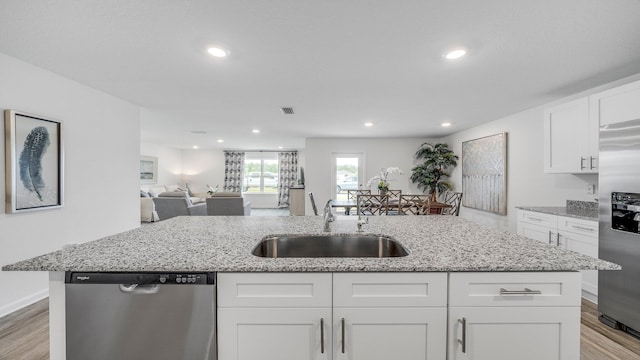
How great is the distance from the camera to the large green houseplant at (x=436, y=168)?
6.16 meters

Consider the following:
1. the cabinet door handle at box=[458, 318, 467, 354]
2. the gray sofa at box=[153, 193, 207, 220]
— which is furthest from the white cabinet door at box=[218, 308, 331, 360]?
the gray sofa at box=[153, 193, 207, 220]

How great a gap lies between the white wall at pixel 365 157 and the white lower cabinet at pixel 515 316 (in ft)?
19.1

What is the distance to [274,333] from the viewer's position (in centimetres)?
114

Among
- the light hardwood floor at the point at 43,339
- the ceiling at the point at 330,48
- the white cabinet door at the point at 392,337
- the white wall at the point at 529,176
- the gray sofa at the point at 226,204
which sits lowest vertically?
the light hardwood floor at the point at 43,339

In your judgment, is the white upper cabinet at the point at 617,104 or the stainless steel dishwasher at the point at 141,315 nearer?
the stainless steel dishwasher at the point at 141,315

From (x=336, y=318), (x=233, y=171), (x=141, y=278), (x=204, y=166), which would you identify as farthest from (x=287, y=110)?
(x=204, y=166)

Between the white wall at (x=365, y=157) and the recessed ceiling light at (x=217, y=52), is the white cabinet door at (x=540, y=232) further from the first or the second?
the recessed ceiling light at (x=217, y=52)

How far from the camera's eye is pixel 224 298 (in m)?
1.14

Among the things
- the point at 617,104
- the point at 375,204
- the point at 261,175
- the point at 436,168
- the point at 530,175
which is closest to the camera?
the point at 617,104

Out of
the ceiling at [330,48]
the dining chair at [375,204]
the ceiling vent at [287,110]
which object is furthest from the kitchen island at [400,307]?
the dining chair at [375,204]

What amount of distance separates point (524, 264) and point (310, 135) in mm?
5747

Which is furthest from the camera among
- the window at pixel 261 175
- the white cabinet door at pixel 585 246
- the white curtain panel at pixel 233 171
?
the window at pixel 261 175

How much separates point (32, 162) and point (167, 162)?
700 cm

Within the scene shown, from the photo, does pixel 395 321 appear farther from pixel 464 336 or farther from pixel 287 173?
pixel 287 173
